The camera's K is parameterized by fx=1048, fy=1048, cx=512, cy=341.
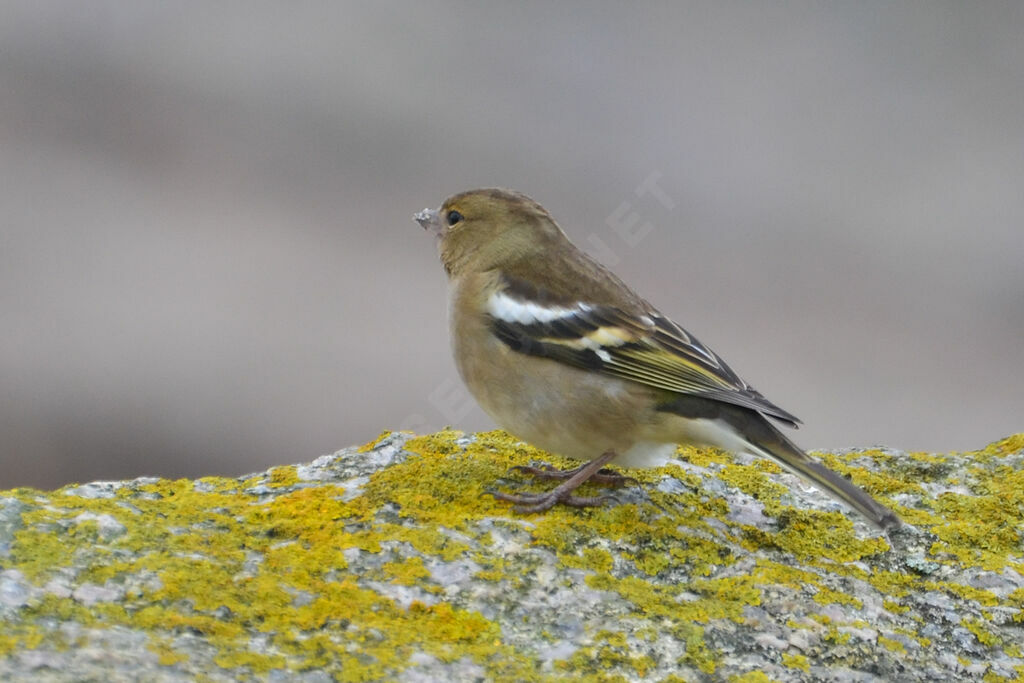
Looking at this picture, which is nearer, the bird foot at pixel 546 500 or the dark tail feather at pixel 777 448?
the dark tail feather at pixel 777 448

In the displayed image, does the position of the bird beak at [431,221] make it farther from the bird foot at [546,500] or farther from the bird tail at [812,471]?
the bird tail at [812,471]

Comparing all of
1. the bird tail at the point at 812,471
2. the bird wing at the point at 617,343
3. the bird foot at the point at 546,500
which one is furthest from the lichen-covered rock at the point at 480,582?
the bird wing at the point at 617,343

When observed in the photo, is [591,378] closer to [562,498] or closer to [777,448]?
[562,498]

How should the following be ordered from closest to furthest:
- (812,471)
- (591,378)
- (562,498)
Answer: (812,471)
(562,498)
(591,378)

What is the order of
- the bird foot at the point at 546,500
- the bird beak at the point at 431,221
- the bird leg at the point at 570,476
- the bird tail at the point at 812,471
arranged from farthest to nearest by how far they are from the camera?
1. the bird beak at the point at 431,221
2. the bird leg at the point at 570,476
3. the bird foot at the point at 546,500
4. the bird tail at the point at 812,471

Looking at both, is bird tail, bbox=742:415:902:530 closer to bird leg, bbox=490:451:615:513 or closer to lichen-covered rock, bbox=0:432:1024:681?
lichen-covered rock, bbox=0:432:1024:681

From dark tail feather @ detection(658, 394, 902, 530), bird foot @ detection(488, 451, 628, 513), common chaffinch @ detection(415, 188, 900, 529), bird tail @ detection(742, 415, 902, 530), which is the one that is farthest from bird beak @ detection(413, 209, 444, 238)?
bird tail @ detection(742, 415, 902, 530)

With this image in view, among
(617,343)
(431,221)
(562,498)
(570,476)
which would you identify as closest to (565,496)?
(562,498)
